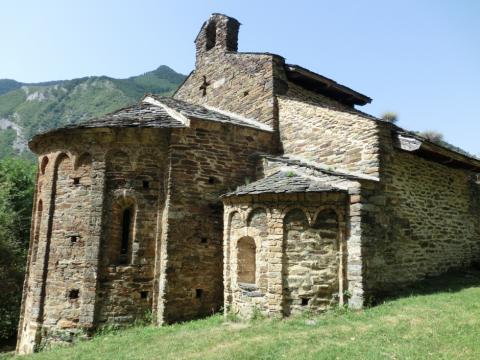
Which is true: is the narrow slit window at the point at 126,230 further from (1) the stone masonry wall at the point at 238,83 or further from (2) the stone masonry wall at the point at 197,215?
(1) the stone masonry wall at the point at 238,83

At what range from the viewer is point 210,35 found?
43.4 ft

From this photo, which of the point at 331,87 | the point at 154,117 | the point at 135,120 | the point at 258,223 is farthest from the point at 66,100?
the point at 258,223

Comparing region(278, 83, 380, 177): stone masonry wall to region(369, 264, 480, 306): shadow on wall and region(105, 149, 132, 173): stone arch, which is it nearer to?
region(369, 264, 480, 306): shadow on wall

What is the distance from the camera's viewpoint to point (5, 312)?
15328 millimetres

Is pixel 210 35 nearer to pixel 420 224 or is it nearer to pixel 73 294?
pixel 420 224

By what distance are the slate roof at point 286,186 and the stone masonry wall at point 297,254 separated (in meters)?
0.12

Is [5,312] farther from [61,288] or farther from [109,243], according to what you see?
[109,243]

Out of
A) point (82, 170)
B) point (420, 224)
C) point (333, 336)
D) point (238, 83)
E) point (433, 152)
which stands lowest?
point (333, 336)

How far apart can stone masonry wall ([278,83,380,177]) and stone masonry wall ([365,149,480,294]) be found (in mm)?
545

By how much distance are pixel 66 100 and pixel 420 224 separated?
6523 centimetres

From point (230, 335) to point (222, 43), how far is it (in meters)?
9.40

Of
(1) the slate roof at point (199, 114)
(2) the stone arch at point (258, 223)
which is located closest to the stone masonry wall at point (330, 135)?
(1) the slate roof at point (199, 114)

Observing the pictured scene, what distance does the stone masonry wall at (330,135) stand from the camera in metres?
8.02

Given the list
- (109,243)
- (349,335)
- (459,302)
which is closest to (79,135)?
(109,243)
